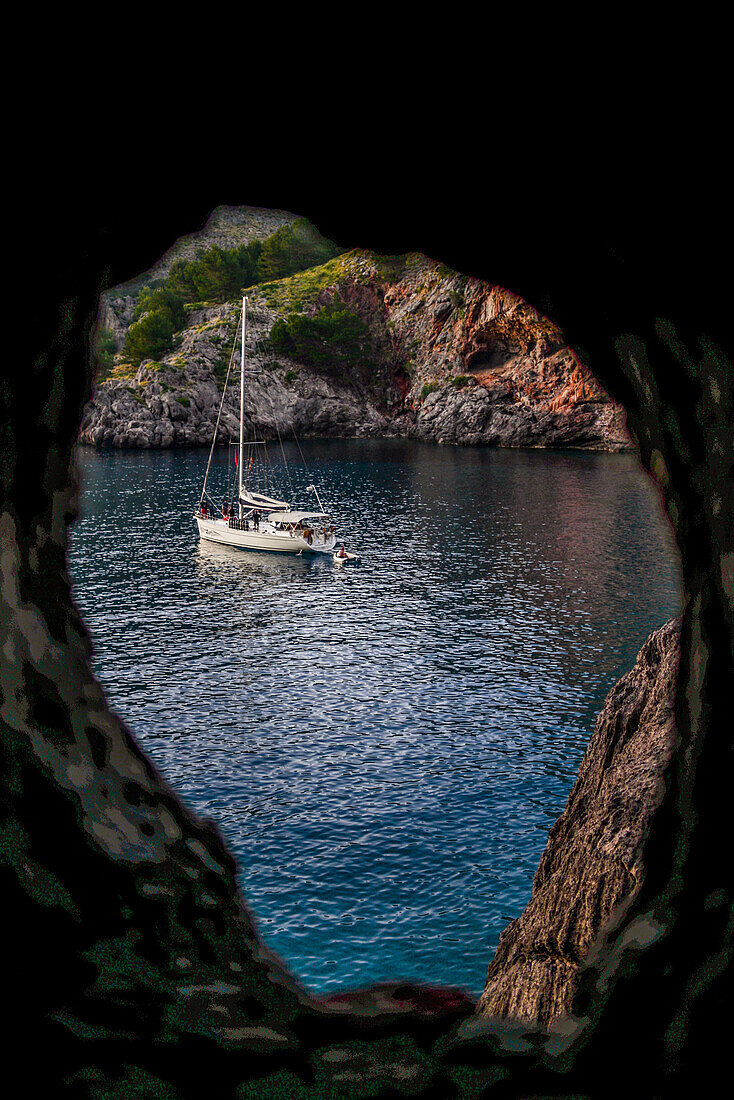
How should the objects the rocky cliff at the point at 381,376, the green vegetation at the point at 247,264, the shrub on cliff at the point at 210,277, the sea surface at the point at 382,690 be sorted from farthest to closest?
the green vegetation at the point at 247,264, the shrub on cliff at the point at 210,277, the rocky cliff at the point at 381,376, the sea surface at the point at 382,690

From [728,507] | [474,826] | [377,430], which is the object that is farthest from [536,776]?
[377,430]

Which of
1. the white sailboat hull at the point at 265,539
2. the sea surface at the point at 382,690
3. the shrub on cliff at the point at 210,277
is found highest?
the shrub on cliff at the point at 210,277

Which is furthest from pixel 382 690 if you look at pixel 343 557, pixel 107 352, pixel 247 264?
pixel 107 352

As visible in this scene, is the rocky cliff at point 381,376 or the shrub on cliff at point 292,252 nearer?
the rocky cliff at point 381,376

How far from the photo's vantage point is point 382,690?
41969 mm

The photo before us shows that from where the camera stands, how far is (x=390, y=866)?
92.7ft

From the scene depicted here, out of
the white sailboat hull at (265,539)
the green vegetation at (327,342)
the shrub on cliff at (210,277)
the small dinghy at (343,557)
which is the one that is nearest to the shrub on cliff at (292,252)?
the shrub on cliff at (210,277)

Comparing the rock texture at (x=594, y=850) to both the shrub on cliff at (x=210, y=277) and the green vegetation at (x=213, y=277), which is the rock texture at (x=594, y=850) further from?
the shrub on cliff at (x=210, y=277)

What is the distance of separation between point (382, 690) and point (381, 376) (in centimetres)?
12788

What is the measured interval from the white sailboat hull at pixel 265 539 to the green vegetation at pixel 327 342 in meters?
96.1

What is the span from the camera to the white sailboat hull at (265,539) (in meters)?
67.8

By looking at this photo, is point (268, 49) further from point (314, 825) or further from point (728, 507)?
point (314, 825)

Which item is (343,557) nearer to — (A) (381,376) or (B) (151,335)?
(A) (381,376)

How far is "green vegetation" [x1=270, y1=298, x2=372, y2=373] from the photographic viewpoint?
159 metres
